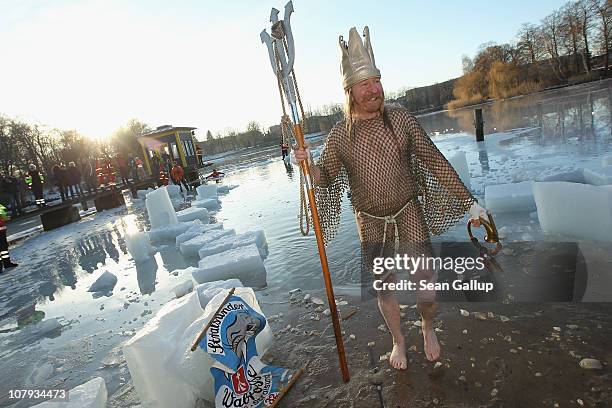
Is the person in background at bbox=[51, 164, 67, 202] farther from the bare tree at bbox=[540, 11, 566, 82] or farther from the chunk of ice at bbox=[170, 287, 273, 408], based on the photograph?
the bare tree at bbox=[540, 11, 566, 82]

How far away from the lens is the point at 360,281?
394 cm

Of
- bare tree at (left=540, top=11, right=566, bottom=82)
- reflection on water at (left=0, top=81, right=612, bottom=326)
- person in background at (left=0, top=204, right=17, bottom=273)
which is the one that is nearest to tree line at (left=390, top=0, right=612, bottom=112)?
bare tree at (left=540, top=11, right=566, bottom=82)

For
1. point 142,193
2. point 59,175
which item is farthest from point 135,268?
point 59,175

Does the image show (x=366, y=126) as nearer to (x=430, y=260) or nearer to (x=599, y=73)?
(x=430, y=260)

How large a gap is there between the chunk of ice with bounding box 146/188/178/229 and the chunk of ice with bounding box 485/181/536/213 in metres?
6.96

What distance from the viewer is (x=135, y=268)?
635cm

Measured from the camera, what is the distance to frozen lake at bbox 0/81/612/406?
365 cm

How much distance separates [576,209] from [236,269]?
4015mm

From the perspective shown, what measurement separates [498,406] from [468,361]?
0.40 metres

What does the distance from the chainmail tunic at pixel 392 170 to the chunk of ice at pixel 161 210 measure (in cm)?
703

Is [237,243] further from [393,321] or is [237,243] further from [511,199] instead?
[511,199]

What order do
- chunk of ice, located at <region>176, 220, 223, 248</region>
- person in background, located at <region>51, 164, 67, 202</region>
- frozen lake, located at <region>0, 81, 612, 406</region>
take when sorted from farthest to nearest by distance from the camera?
person in background, located at <region>51, 164, 67, 202</region>
chunk of ice, located at <region>176, 220, 223, 248</region>
frozen lake, located at <region>0, 81, 612, 406</region>

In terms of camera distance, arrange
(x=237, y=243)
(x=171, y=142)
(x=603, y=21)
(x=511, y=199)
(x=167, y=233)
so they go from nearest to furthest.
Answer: (x=511, y=199), (x=237, y=243), (x=167, y=233), (x=171, y=142), (x=603, y=21)

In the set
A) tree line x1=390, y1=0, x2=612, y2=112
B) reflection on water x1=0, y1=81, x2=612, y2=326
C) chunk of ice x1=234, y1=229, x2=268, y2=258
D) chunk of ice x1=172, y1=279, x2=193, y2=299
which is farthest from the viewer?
tree line x1=390, y1=0, x2=612, y2=112
